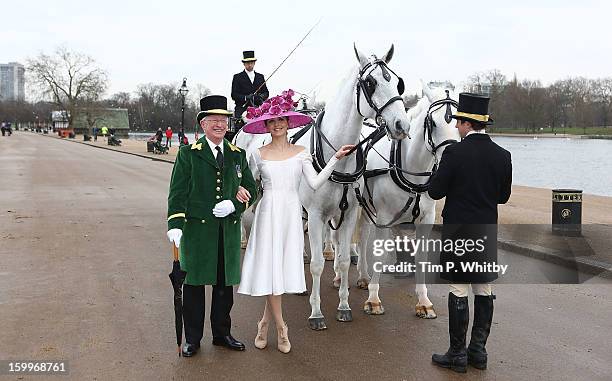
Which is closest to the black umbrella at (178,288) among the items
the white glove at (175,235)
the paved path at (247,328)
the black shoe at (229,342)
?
the white glove at (175,235)

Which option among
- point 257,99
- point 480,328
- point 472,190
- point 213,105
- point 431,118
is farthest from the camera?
point 257,99

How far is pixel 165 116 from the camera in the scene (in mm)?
123750

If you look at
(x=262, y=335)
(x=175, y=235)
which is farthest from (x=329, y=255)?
(x=175, y=235)

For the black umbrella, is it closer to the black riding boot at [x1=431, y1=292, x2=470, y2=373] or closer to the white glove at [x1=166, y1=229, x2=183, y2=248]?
the white glove at [x1=166, y1=229, x2=183, y2=248]

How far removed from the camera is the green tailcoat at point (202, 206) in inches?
193

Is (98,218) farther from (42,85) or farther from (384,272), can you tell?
(42,85)

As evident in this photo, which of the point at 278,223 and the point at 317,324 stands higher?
the point at 278,223

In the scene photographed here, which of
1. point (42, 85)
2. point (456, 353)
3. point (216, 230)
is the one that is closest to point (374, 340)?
point (456, 353)

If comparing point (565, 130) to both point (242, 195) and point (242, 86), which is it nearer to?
point (242, 86)

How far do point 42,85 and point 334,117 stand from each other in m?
98.7

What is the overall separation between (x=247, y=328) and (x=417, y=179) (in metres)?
2.40

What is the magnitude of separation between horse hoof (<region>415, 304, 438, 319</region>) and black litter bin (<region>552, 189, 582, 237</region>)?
5008mm

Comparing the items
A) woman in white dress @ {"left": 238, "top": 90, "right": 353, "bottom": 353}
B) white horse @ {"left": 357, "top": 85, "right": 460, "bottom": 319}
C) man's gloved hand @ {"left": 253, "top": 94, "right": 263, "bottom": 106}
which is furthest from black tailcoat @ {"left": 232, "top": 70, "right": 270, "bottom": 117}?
woman in white dress @ {"left": 238, "top": 90, "right": 353, "bottom": 353}

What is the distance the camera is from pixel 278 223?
507cm
